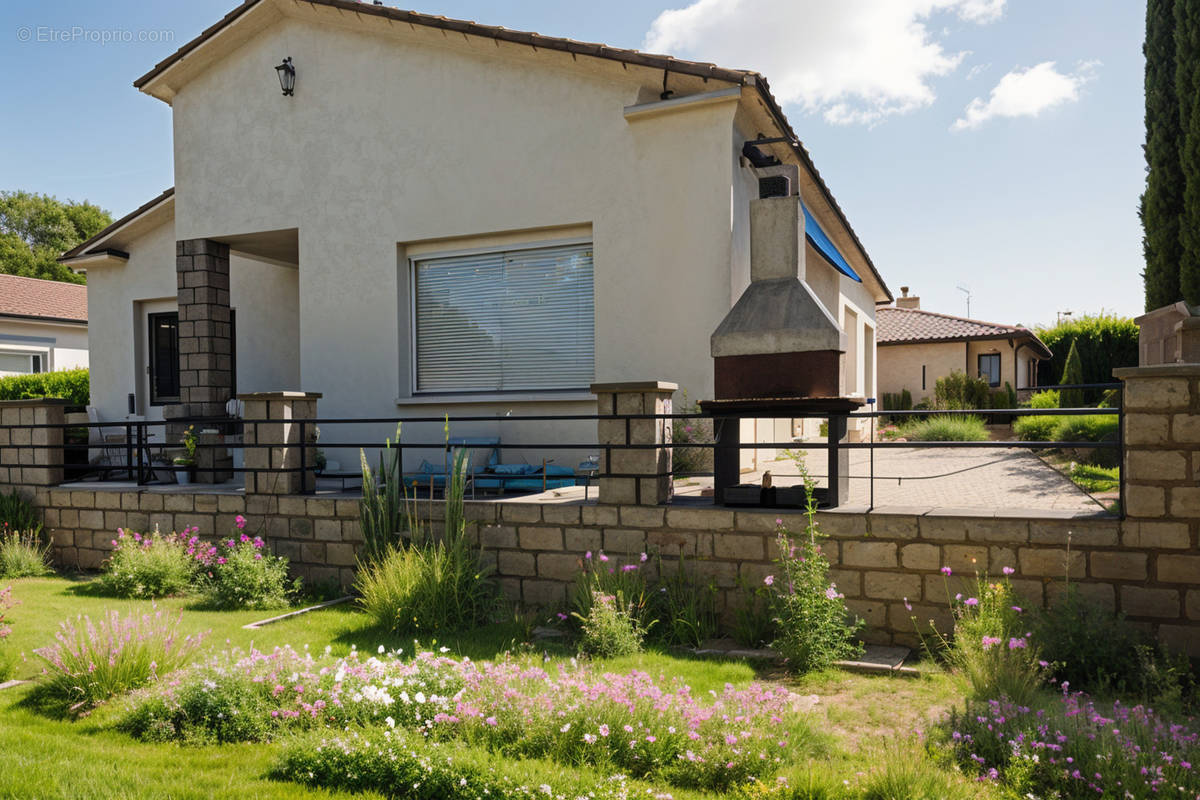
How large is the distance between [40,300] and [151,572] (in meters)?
21.9

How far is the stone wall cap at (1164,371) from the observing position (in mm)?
4934

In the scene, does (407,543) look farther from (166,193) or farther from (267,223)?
(166,193)

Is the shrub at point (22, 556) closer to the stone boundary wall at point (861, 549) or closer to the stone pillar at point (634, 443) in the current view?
the stone boundary wall at point (861, 549)

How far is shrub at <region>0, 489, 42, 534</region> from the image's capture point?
9523mm

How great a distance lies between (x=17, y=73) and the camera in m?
12.7

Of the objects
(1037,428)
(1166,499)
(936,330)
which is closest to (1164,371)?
(1166,499)

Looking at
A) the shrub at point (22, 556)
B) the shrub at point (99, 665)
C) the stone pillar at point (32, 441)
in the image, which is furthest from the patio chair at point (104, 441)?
the shrub at point (99, 665)

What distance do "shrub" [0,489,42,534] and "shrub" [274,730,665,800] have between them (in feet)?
25.5

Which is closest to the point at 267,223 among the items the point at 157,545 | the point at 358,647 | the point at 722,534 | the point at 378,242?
the point at 378,242

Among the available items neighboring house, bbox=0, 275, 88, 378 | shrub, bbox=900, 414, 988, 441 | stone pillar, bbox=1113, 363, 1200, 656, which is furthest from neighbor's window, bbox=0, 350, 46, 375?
stone pillar, bbox=1113, 363, 1200, 656

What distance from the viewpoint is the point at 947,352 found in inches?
1003

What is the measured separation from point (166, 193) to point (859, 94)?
11.7 metres

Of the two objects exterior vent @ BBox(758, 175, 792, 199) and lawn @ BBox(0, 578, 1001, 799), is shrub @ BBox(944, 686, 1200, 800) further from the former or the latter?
exterior vent @ BBox(758, 175, 792, 199)

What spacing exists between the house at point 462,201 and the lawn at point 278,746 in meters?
4.15
